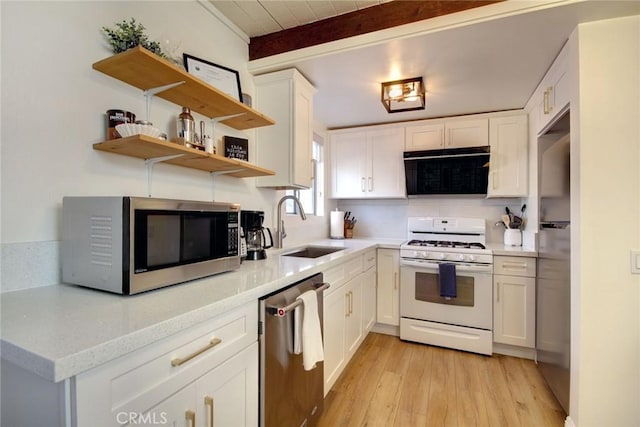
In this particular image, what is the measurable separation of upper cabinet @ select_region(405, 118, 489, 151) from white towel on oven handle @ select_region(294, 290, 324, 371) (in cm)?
231

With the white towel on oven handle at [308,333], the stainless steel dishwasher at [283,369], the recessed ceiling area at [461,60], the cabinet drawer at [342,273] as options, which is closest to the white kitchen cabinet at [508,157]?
the recessed ceiling area at [461,60]

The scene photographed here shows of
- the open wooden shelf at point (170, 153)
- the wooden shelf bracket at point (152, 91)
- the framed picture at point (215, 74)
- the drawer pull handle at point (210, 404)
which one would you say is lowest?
the drawer pull handle at point (210, 404)

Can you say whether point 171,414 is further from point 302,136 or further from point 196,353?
point 302,136

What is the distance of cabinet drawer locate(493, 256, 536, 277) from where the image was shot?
7.82ft

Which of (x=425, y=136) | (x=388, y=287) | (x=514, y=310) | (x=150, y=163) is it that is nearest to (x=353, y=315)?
(x=388, y=287)

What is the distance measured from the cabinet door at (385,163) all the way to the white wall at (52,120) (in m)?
2.31

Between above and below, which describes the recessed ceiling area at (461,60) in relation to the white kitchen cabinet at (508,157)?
above

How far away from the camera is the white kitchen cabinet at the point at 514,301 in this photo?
2.38 m

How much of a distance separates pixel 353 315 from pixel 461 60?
6.40 ft

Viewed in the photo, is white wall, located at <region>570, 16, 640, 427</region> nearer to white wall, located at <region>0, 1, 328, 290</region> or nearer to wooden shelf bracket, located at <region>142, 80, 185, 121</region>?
wooden shelf bracket, located at <region>142, 80, 185, 121</region>

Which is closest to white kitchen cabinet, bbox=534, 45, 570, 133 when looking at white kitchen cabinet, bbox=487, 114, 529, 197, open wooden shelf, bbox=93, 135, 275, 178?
white kitchen cabinet, bbox=487, 114, 529, 197

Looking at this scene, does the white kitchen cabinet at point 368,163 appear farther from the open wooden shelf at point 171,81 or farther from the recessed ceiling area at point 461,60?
the open wooden shelf at point 171,81

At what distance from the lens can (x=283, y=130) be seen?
207 centimetres

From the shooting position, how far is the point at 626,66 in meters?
1.43
